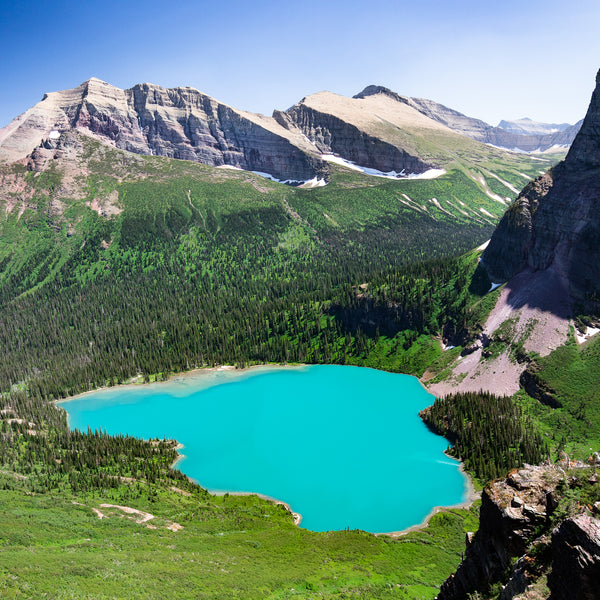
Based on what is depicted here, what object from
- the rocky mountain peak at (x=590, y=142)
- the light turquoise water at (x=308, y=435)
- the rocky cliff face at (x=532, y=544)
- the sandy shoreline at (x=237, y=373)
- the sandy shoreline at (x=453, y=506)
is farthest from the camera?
the rocky mountain peak at (x=590, y=142)

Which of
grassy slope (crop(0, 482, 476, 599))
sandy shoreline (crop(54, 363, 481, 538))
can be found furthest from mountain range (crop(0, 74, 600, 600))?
sandy shoreline (crop(54, 363, 481, 538))

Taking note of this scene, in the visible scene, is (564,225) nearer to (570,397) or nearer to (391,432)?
(570,397)

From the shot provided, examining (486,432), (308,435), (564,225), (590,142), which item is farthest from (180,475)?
(590,142)

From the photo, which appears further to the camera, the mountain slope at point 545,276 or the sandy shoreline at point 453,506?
the mountain slope at point 545,276

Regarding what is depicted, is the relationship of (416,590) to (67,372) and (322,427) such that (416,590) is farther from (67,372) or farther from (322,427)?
(67,372)

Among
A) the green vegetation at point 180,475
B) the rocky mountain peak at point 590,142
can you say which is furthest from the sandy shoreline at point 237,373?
the rocky mountain peak at point 590,142

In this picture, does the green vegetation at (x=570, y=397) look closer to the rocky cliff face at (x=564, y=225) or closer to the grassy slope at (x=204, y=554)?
the rocky cliff face at (x=564, y=225)
